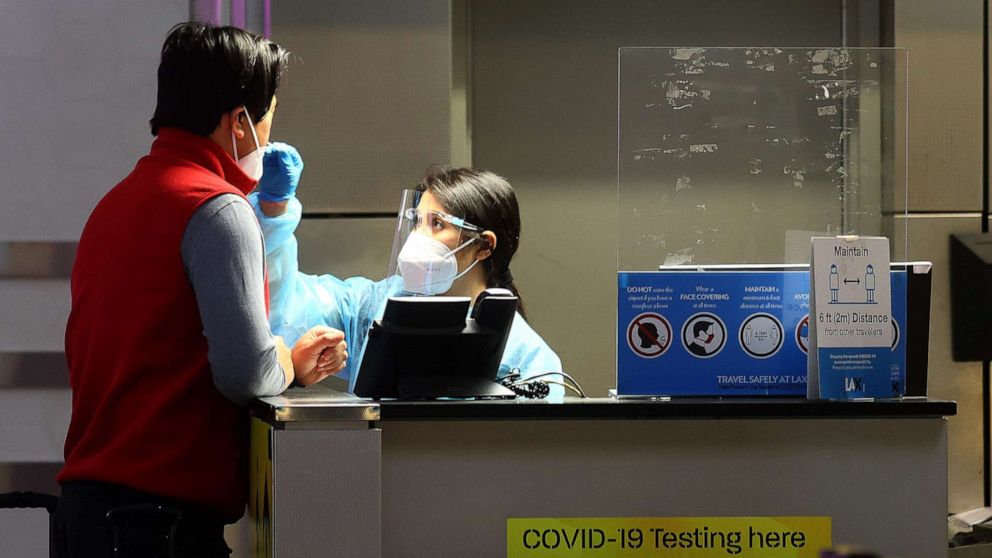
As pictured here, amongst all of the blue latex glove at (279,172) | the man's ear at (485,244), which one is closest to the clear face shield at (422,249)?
the man's ear at (485,244)

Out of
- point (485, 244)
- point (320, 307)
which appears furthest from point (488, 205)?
point (320, 307)

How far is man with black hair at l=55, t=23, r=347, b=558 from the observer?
5.39 ft

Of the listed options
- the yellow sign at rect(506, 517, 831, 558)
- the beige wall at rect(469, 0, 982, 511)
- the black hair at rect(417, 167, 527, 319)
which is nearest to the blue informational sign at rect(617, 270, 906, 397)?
the yellow sign at rect(506, 517, 831, 558)

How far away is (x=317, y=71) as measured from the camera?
3215 mm

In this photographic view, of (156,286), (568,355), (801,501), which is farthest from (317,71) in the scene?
(801,501)

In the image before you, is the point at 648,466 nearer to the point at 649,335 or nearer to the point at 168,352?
the point at 649,335

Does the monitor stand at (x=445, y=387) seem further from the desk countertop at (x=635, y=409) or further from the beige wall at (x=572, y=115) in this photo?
the beige wall at (x=572, y=115)

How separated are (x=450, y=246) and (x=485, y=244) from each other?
0.19 m

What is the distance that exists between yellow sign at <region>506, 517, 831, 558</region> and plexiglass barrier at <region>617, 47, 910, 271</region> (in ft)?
1.40

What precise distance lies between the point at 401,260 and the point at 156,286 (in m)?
0.53

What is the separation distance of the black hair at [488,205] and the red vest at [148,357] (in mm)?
935

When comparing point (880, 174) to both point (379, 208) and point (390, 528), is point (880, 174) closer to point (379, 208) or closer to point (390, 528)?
point (390, 528)

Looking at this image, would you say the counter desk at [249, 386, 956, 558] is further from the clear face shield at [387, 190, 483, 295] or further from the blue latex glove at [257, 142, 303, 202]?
the blue latex glove at [257, 142, 303, 202]

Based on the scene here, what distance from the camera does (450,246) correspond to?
2.25 m
